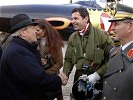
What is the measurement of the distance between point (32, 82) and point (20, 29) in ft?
1.79

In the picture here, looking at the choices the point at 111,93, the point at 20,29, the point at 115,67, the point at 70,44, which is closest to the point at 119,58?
the point at 115,67

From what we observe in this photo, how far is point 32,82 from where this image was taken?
9.68 feet

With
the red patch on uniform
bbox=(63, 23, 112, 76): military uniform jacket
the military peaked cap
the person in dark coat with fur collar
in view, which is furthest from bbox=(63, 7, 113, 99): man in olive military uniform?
the red patch on uniform

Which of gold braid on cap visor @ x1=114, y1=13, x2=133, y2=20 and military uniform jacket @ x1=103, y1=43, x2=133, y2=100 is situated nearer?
military uniform jacket @ x1=103, y1=43, x2=133, y2=100

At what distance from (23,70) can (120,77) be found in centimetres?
87

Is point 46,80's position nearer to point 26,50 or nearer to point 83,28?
point 26,50

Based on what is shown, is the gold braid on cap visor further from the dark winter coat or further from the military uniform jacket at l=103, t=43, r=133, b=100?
the dark winter coat

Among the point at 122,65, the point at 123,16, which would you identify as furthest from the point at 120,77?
the point at 123,16

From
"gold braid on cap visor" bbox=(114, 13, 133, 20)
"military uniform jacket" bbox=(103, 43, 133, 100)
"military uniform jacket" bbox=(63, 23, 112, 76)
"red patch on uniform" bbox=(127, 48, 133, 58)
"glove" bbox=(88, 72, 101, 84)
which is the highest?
"gold braid on cap visor" bbox=(114, 13, 133, 20)

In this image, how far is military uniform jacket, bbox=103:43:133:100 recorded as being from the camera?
8.20ft

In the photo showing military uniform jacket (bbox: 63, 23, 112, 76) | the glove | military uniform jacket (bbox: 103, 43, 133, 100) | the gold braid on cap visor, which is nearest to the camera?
military uniform jacket (bbox: 103, 43, 133, 100)

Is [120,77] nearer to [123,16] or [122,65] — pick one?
[122,65]

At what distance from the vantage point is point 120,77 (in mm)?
2576

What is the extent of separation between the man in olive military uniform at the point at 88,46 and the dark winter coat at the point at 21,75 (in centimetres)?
98
